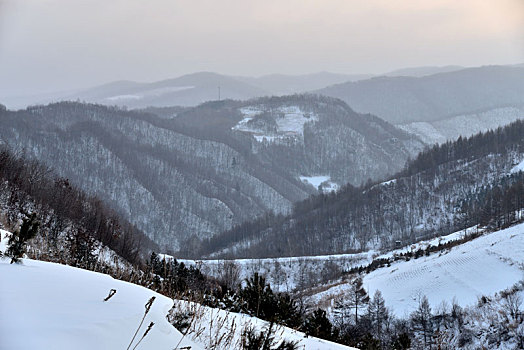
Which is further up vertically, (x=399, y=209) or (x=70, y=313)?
(x=70, y=313)

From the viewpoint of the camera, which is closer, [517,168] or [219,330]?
[219,330]

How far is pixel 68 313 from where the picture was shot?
3396 mm

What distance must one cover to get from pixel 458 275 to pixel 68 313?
159 feet

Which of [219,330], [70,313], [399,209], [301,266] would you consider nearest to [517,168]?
[399,209]

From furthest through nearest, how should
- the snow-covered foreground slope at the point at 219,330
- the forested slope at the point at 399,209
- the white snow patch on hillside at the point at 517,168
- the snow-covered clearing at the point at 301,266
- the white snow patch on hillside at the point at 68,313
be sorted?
1. the white snow patch on hillside at the point at 517,168
2. the forested slope at the point at 399,209
3. the snow-covered clearing at the point at 301,266
4. the snow-covered foreground slope at the point at 219,330
5. the white snow patch on hillside at the point at 68,313

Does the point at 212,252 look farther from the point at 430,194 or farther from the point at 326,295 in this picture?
the point at 326,295

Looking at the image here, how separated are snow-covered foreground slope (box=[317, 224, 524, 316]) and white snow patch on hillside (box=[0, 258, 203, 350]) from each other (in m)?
41.5

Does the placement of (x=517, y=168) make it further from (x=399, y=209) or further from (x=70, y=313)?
(x=70, y=313)

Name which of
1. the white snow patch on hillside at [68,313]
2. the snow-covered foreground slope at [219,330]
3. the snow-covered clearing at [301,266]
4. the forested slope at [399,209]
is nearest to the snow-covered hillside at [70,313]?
the white snow patch on hillside at [68,313]

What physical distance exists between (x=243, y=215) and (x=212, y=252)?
A: 48439 millimetres

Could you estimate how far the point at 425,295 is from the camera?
148ft

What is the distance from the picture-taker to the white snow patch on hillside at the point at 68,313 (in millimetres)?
2947

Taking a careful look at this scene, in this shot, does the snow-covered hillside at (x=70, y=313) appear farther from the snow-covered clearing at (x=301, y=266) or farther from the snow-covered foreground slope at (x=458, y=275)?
the snow-covered clearing at (x=301, y=266)

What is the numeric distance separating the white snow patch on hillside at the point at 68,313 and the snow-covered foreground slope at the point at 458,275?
4148 centimetres
